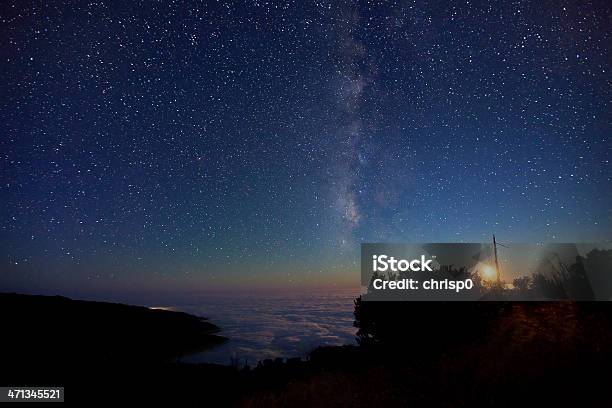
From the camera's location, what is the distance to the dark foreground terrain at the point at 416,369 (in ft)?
25.0

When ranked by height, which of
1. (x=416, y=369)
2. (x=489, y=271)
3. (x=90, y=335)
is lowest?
(x=90, y=335)

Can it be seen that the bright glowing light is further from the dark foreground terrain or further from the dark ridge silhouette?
the dark ridge silhouette

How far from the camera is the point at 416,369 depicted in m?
10.8

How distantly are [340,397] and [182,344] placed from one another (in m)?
42.2

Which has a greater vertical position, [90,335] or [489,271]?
[489,271]

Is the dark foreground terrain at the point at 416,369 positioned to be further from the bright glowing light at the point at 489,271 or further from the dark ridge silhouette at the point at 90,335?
the bright glowing light at the point at 489,271

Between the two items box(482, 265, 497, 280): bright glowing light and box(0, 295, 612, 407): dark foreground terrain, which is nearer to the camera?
box(0, 295, 612, 407): dark foreground terrain

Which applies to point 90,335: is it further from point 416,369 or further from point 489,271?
point 489,271

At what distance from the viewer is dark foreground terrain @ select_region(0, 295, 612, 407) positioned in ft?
25.0

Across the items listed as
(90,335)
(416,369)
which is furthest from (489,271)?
(90,335)

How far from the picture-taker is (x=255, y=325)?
7225 centimetres

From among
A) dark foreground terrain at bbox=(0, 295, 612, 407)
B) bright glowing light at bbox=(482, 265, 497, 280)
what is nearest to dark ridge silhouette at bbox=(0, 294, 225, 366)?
dark foreground terrain at bbox=(0, 295, 612, 407)

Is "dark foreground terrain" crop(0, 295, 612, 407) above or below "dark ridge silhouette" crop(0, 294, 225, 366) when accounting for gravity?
above

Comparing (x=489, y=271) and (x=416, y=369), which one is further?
(x=489, y=271)
